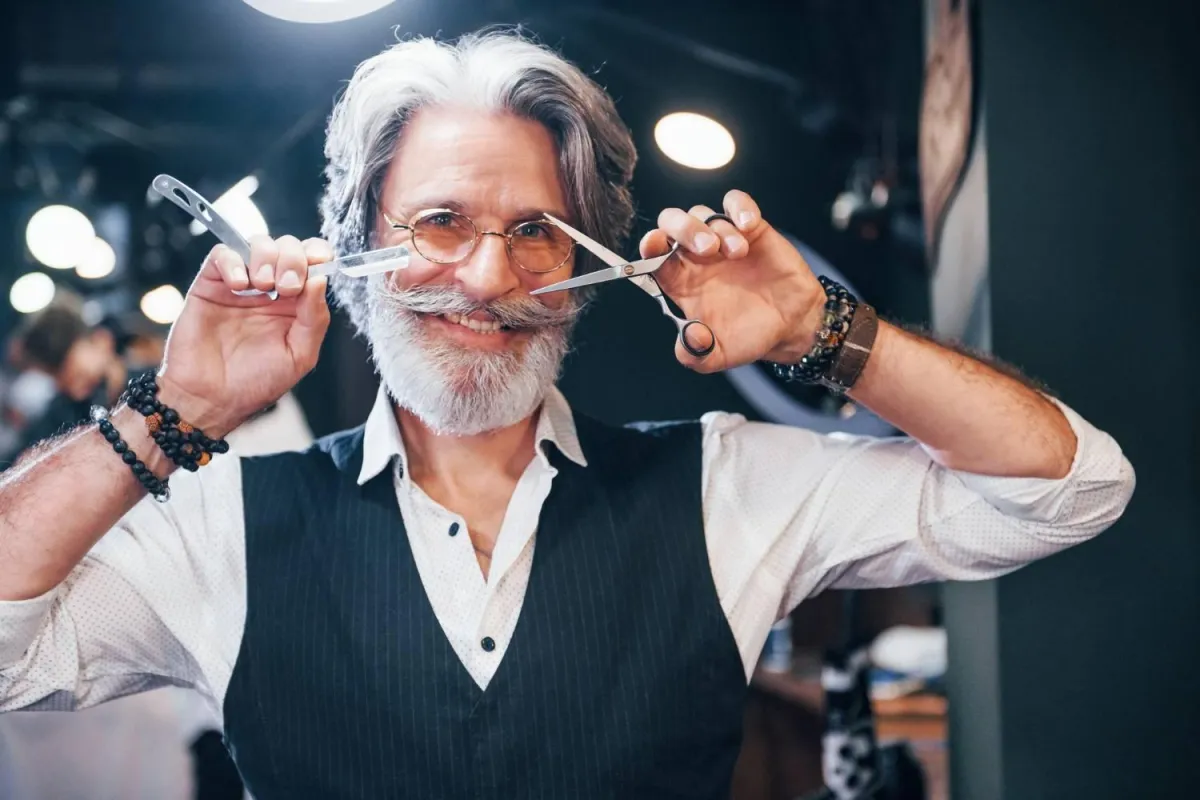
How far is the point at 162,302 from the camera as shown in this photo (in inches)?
192

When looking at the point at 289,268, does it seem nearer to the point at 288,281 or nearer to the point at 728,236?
the point at 288,281

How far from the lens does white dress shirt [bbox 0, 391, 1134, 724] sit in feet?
5.10

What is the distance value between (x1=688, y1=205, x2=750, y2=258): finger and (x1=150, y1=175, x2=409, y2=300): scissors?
14.9 inches

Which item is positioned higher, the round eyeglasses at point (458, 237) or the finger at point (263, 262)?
the round eyeglasses at point (458, 237)

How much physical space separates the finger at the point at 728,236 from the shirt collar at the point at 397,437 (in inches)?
18.5

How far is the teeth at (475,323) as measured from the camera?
174 centimetres

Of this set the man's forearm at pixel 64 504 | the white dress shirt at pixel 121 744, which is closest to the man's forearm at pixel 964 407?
the man's forearm at pixel 64 504

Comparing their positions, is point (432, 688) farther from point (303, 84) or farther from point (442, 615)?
point (303, 84)

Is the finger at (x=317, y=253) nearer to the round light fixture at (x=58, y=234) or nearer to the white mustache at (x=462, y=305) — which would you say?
the white mustache at (x=462, y=305)

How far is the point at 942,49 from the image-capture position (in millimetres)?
2277

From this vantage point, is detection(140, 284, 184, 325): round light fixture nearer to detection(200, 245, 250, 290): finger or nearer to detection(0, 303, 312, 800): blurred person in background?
detection(0, 303, 312, 800): blurred person in background

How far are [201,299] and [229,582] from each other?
416 millimetres

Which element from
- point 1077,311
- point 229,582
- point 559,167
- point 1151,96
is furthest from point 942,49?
point 229,582

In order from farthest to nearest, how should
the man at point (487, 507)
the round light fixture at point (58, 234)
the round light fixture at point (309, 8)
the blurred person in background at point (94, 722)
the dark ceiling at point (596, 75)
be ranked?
the blurred person in background at point (94, 722), the round light fixture at point (58, 234), the dark ceiling at point (596, 75), the round light fixture at point (309, 8), the man at point (487, 507)
